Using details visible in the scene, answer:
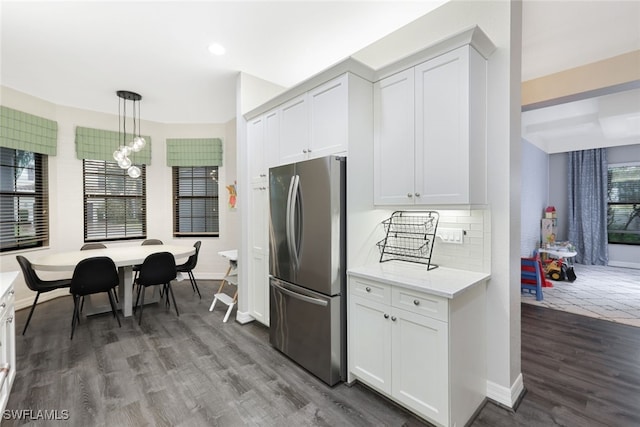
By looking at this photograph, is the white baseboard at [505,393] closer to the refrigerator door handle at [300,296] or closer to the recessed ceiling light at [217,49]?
the refrigerator door handle at [300,296]

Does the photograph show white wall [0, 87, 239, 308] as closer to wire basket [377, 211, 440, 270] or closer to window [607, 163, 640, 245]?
wire basket [377, 211, 440, 270]

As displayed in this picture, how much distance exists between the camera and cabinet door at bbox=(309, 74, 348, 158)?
232 cm

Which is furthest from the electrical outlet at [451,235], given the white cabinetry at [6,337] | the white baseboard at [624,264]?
the white baseboard at [624,264]

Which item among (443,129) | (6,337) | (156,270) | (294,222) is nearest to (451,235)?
(443,129)

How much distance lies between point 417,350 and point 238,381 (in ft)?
4.82

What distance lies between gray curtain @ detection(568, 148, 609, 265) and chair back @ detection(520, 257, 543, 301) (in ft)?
13.9

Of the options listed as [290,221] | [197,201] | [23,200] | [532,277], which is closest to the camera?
[290,221]

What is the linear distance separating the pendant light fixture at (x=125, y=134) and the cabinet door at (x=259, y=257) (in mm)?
1777

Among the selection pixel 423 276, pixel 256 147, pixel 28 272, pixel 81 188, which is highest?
pixel 256 147

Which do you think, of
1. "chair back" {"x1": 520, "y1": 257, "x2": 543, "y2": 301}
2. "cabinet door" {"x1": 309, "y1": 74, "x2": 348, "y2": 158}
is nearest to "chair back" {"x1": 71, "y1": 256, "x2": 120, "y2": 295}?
"cabinet door" {"x1": 309, "y1": 74, "x2": 348, "y2": 158}

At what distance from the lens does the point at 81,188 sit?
16.1ft

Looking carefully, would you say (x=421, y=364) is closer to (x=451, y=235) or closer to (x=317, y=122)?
(x=451, y=235)

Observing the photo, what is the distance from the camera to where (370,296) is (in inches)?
83.0

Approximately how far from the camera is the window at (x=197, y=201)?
5848 millimetres
